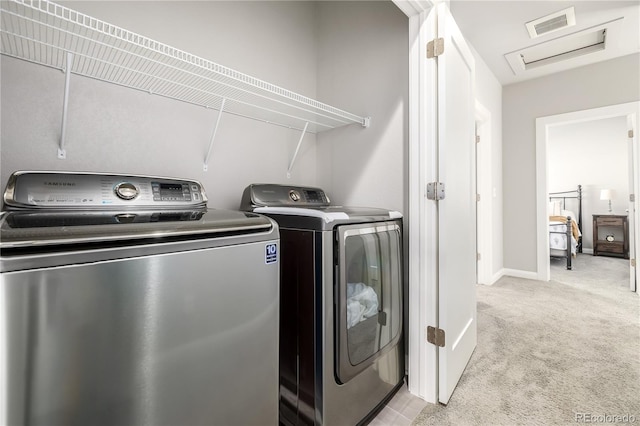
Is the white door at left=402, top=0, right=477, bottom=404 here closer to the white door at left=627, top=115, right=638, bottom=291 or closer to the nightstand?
the white door at left=627, top=115, right=638, bottom=291

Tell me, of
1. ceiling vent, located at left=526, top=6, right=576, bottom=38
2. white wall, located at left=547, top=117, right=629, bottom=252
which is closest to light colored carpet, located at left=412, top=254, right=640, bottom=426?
ceiling vent, located at left=526, top=6, right=576, bottom=38

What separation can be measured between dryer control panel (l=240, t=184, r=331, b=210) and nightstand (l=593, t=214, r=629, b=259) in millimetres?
6361

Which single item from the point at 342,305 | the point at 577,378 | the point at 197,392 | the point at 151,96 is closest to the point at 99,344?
the point at 197,392

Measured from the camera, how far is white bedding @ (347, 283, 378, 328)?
121cm

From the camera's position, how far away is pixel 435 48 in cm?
138

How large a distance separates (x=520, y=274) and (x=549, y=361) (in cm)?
229

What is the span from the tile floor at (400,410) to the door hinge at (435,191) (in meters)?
1.06

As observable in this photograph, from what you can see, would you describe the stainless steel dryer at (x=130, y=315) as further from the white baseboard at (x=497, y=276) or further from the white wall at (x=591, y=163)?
Result: the white wall at (x=591, y=163)

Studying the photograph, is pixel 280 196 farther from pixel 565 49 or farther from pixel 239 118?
pixel 565 49

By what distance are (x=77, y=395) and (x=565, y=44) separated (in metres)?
4.37

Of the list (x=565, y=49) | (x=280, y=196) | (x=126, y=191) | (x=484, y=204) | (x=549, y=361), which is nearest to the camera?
(x=126, y=191)

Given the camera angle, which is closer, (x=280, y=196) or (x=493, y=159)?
(x=280, y=196)

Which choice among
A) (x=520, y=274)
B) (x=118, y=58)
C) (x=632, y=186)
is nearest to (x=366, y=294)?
(x=118, y=58)

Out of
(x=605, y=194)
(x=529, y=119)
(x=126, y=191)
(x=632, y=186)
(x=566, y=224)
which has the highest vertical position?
(x=529, y=119)
